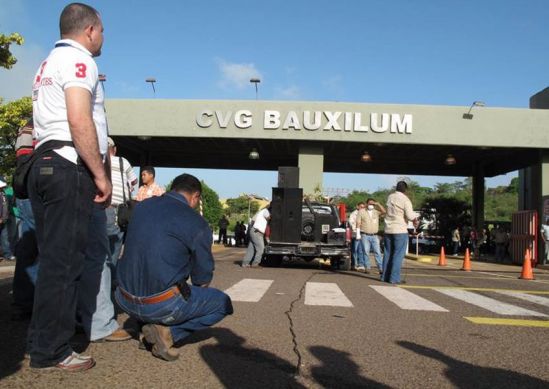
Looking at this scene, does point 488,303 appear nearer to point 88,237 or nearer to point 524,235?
point 88,237

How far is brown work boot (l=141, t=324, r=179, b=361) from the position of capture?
3676mm

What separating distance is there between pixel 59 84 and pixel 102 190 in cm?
69

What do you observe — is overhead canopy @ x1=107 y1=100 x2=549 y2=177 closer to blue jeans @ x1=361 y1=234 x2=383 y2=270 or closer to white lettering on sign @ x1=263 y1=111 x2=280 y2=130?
white lettering on sign @ x1=263 y1=111 x2=280 y2=130

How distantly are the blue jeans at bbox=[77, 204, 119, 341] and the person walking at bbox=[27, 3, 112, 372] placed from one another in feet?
1.61

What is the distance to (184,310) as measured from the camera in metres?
3.75

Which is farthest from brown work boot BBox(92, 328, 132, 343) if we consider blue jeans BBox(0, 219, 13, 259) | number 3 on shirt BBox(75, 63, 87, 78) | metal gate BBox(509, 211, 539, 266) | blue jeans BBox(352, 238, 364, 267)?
metal gate BBox(509, 211, 539, 266)

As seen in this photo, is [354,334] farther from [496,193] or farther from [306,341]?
[496,193]

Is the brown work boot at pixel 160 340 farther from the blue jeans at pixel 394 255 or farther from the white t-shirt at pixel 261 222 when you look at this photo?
the white t-shirt at pixel 261 222

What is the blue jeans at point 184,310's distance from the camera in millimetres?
3719

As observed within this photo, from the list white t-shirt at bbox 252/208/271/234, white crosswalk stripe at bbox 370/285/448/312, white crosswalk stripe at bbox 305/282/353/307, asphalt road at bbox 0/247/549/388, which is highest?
white t-shirt at bbox 252/208/271/234

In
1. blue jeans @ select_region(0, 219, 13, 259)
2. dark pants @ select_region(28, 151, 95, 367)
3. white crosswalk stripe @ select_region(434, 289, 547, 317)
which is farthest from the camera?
blue jeans @ select_region(0, 219, 13, 259)

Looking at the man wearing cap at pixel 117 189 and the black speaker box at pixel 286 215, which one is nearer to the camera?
the man wearing cap at pixel 117 189

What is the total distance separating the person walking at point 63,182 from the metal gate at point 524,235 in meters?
20.7

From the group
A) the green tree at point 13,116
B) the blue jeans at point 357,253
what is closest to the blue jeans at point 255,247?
the blue jeans at point 357,253
